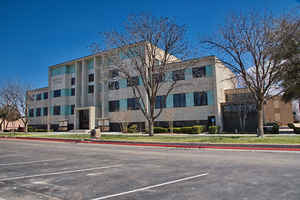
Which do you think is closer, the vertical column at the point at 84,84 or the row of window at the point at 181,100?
the row of window at the point at 181,100

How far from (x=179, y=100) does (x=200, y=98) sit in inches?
128

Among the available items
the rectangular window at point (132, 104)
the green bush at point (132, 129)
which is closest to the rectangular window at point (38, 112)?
the rectangular window at point (132, 104)

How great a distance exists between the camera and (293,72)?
64.2 feet

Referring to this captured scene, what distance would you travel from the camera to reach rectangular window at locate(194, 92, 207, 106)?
109ft

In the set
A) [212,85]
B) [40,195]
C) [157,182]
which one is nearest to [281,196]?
[157,182]

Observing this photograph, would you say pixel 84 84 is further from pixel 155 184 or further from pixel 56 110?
pixel 155 184

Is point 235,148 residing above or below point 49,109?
below

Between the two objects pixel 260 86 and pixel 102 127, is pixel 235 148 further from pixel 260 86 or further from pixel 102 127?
pixel 102 127

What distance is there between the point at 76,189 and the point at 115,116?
36.4m

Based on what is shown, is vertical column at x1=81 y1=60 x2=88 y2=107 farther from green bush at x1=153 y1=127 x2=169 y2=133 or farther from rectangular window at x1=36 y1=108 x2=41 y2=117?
green bush at x1=153 y1=127 x2=169 y2=133

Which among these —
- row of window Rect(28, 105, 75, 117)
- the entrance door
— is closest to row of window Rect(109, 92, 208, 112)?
the entrance door

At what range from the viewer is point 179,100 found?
35.2m

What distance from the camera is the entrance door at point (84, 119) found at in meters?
44.6

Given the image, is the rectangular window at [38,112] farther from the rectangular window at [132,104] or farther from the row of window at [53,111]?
the rectangular window at [132,104]
